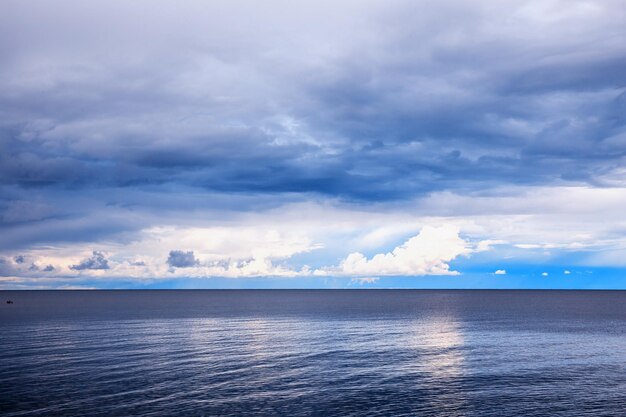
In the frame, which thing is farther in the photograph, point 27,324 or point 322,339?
point 27,324

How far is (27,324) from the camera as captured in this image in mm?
148625

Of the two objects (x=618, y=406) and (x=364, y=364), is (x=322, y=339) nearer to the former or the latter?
(x=364, y=364)

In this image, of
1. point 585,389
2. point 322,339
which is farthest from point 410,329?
point 585,389

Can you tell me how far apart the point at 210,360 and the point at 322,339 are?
34.0 m

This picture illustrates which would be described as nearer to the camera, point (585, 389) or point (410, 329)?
point (585, 389)

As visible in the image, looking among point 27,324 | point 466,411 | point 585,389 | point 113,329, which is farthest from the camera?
point 27,324

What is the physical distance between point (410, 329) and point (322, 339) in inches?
1365

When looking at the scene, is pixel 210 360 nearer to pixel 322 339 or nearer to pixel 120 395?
pixel 120 395

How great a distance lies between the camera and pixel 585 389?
65.1 metres

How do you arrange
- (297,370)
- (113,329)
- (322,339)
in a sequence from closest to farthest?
1. (297,370)
2. (322,339)
3. (113,329)

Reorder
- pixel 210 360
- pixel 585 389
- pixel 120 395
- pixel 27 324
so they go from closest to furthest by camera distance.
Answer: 1. pixel 120 395
2. pixel 585 389
3. pixel 210 360
4. pixel 27 324

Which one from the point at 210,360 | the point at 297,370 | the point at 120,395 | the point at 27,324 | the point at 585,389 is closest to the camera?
the point at 120,395

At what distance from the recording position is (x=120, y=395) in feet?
196

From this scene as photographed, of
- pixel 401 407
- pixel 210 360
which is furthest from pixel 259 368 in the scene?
pixel 401 407
